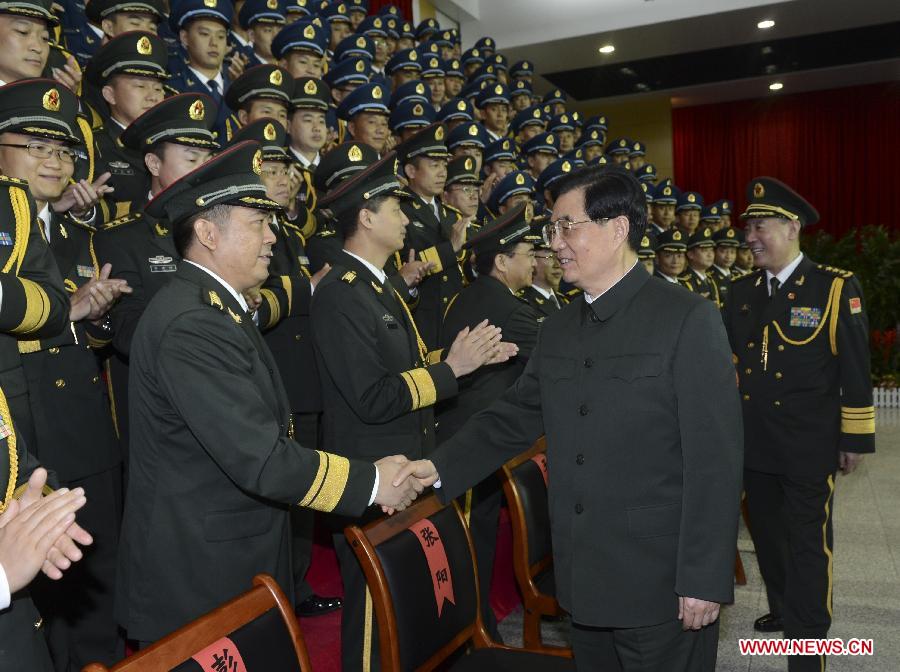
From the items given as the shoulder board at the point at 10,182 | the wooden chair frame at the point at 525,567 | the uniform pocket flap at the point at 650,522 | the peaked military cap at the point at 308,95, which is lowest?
the wooden chair frame at the point at 525,567

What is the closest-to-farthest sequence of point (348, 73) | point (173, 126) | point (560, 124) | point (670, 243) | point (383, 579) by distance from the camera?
1. point (383, 579)
2. point (173, 126)
3. point (348, 73)
4. point (670, 243)
5. point (560, 124)

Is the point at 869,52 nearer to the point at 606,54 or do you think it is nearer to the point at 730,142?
the point at 730,142

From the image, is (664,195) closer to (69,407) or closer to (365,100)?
(365,100)

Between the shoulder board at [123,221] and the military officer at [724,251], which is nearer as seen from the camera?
the shoulder board at [123,221]

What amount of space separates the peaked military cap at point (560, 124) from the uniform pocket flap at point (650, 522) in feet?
24.5

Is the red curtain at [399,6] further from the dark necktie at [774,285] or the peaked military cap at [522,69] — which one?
the dark necktie at [774,285]

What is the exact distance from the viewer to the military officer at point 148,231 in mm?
2627

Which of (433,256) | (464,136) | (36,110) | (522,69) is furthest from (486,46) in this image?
(36,110)

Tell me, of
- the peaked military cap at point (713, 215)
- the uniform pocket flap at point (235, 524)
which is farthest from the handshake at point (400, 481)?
the peaked military cap at point (713, 215)

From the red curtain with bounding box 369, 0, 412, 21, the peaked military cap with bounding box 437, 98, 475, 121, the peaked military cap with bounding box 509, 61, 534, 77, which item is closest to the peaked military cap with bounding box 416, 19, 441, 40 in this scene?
the red curtain with bounding box 369, 0, 412, 21

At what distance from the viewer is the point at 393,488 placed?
198cm

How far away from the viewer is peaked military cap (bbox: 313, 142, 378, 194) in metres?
3.45

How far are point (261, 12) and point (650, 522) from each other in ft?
15.2

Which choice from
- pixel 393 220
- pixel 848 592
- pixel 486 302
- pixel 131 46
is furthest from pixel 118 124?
pixel 848 592
